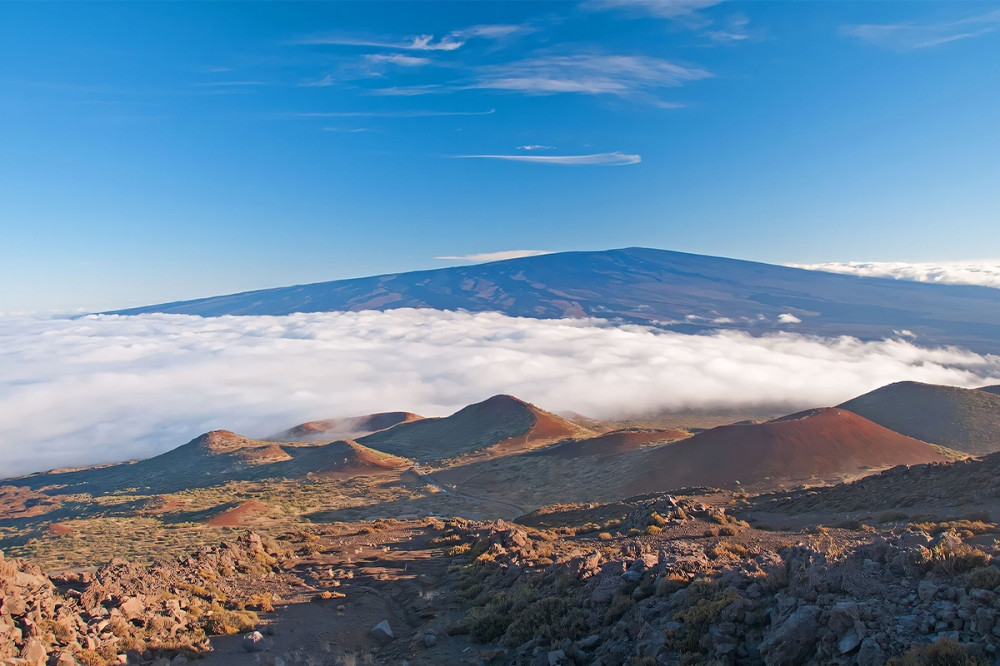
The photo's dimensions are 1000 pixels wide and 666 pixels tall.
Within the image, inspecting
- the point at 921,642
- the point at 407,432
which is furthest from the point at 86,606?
the point at 407,432

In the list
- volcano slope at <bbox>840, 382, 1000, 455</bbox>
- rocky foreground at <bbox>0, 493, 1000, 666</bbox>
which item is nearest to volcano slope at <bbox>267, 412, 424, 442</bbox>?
volcano slope at <bbox>840, 382, 1000, 455</bbox>

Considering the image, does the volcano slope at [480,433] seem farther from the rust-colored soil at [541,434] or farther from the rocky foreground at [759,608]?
the rocky foreground at [759,608]

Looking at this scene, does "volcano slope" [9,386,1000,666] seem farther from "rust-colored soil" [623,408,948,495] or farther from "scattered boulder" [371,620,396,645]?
"rust-colored soil" [623,408,948,495]

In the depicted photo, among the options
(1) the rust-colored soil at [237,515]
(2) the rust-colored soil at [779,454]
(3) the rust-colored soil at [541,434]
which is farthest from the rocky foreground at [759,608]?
(3) the rust-colored soil at [541,434]

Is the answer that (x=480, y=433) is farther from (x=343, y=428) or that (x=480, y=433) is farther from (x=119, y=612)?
(x=119, y=612)

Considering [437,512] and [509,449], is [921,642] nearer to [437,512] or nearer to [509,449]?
[437,512]

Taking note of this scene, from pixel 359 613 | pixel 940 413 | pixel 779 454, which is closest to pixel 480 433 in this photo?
pixel 779 454
